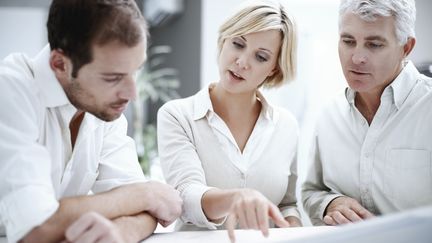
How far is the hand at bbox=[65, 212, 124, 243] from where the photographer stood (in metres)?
0.91

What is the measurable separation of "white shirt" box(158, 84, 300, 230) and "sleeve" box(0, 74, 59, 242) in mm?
520

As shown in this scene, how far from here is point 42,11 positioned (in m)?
4.87

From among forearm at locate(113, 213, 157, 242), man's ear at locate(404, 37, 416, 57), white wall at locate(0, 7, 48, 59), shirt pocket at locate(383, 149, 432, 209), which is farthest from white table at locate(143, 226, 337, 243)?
white wall at locate(0, 7, 48, 59)

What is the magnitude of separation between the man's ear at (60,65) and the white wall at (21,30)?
13.0ft

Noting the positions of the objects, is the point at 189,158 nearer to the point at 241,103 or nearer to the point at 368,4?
the point at 241,103

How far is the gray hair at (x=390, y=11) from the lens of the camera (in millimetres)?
1421

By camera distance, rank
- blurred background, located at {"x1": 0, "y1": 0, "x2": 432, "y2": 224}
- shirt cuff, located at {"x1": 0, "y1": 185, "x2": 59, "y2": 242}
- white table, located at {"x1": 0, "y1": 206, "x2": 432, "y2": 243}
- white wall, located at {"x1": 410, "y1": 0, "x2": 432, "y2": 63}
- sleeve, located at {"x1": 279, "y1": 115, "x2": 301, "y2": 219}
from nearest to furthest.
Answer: white table, located at {"x1": 0, "y1": 206, "x2": 432, "y2": 243}
shirt cuff, located at {"x1": 0, "y1": 185, "x2": 59, "y2": 242}
sleeve, located at {"x1": 279, "y1": 115, "x2": 301, "y2": 219}
white wall, located at {"x1": 410, "y1": 0, "x2": 432, "y2": 63}
blurred background, located at {"x1": 0, "y1": 0, "x2": 432, "y2": 224}

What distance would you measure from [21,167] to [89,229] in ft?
0.62

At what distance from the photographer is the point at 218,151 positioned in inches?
60.1

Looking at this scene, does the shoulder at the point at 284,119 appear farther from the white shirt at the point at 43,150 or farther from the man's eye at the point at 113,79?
the man's eye at the point at 113,79

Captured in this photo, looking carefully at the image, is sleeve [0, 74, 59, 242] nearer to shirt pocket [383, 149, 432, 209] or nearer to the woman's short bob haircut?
the woman's short bob haircut

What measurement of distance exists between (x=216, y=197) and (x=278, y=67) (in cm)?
64

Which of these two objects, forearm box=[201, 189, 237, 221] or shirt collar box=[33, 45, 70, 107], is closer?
shirt collar box=[33, 45, 70, 107]

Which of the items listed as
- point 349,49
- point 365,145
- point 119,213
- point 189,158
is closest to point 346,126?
point 365,145
